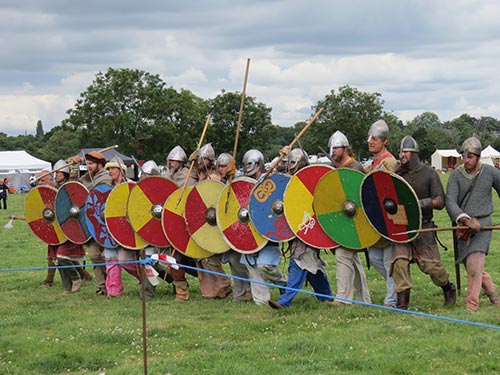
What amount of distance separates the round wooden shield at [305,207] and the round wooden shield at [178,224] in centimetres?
134

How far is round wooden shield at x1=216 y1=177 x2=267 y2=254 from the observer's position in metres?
8.26

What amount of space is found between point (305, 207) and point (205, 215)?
4.17 ft

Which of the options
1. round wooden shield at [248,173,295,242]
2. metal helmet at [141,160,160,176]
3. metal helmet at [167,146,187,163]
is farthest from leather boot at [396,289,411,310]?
metal helmet at [141,160,160,176]

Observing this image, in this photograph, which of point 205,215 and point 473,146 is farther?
point 205,215

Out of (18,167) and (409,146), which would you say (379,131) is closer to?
(409,146)

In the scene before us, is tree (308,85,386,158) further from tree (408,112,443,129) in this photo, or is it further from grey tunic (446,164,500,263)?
tree (408,112,443,129)

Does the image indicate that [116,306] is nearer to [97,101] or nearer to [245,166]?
[245,166]

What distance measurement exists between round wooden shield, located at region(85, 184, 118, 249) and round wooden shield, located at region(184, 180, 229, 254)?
1.13 m

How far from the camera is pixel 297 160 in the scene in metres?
8.29

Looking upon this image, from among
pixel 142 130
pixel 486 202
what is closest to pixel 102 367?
pixel 486 202

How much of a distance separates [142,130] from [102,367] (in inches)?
1516

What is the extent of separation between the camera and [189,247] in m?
8.80

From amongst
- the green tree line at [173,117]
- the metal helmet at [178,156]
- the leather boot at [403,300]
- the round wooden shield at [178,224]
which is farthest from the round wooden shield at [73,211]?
the green tree line at [173,117]

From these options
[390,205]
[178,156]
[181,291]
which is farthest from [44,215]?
[390,205]
